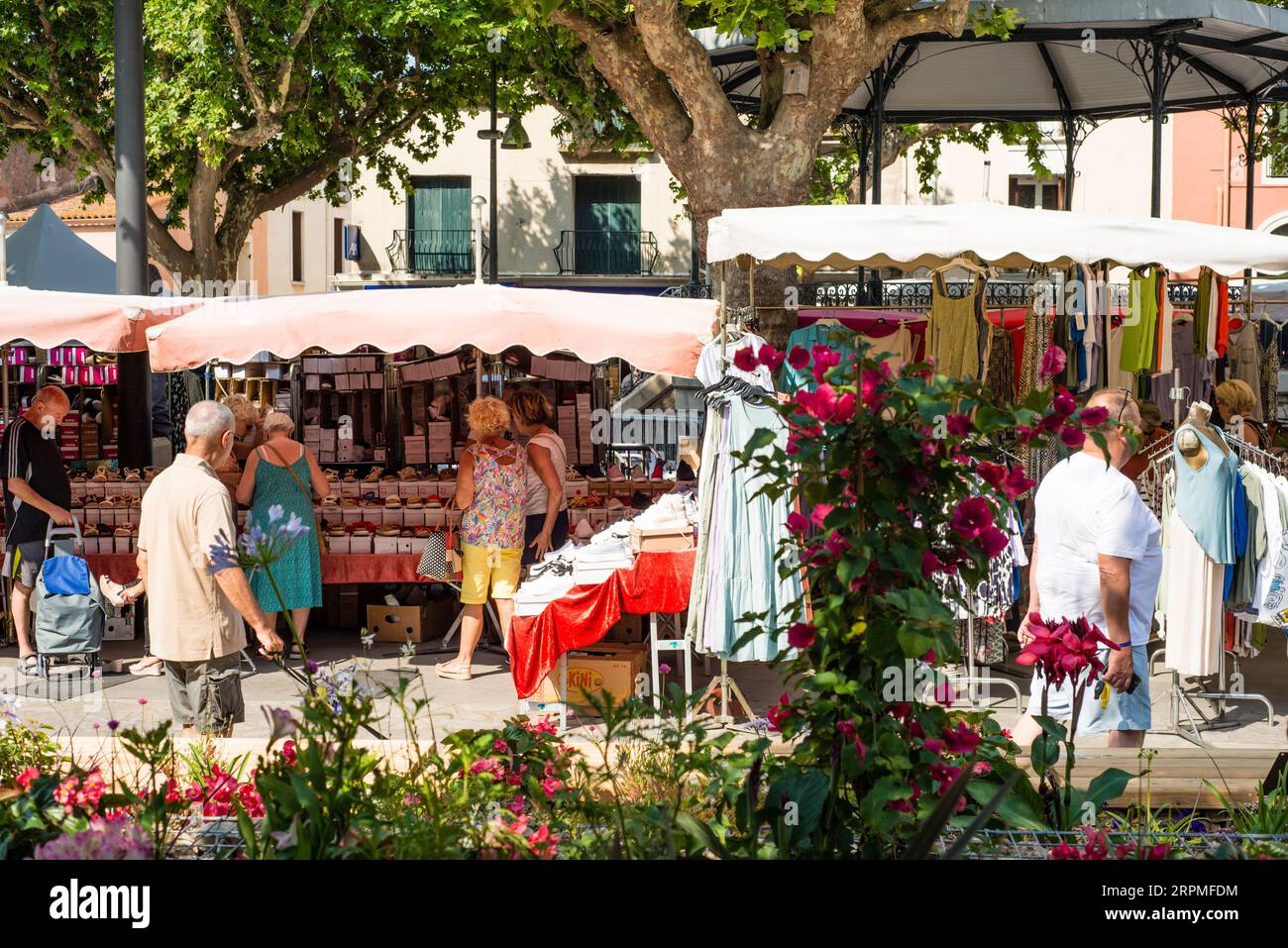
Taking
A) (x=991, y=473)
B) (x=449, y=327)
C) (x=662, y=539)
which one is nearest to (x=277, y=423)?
(x=449, y=327)

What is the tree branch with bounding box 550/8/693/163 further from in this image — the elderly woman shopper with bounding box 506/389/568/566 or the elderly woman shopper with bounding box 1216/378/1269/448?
the elderly woman shopper with bounding box 1216/378/1269/448

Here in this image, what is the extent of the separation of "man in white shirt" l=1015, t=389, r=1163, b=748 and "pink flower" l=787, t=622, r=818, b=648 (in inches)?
90.5

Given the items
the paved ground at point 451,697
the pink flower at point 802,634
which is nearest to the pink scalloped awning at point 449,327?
the paved ground at point 451,697

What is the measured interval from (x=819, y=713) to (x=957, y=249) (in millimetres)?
4881

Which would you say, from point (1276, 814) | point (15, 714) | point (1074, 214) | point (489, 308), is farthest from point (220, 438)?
point (1074, 214)

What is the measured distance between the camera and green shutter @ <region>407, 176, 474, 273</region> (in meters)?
34.3

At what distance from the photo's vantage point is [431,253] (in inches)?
1339

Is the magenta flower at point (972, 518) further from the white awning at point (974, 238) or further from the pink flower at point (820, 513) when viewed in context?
the white awning at point (974, 238)

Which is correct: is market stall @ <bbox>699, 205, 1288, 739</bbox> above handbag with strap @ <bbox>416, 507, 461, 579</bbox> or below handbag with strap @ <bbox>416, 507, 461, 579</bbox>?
above

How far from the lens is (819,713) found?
2.89 metres

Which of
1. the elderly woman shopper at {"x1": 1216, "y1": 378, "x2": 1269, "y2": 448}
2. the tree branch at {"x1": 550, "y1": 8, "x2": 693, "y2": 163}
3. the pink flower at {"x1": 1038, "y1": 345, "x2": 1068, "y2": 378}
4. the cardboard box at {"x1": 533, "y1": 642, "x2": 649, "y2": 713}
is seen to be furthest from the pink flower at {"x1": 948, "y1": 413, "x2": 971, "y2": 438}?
the tree branch at {"x1": 550, "y1": 8, "x2": 693, "y2": 163}

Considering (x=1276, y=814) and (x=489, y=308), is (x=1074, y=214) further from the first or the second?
(x=1276, y=814)

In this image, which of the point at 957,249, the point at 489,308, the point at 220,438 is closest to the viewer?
the point at 220,438

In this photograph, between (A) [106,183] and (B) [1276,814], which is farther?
(A) [106,183]
